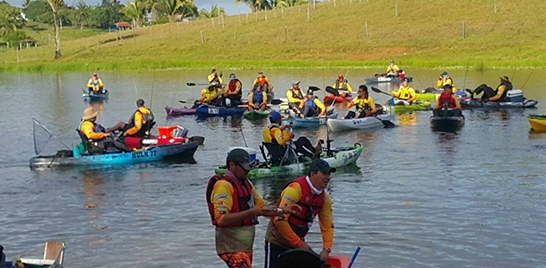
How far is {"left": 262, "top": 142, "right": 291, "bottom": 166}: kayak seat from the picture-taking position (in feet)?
63.6

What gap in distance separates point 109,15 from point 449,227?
13695 centimetres

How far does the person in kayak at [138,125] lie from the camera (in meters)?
22.9

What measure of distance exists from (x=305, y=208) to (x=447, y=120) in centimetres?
2073

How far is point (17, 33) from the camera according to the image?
116375mm

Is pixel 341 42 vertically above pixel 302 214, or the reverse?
pixel 341 42

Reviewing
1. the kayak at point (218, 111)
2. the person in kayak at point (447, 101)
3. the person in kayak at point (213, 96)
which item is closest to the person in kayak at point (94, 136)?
the person in kayak at point (447, 101)

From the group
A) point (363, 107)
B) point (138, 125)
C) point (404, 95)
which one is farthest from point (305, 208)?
point (404, 95)

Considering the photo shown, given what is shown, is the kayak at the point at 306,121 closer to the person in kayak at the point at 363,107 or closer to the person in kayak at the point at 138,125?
the person in kayak at the point at 363,107

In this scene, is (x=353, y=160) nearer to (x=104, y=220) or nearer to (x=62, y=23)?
(x=104, y=220)

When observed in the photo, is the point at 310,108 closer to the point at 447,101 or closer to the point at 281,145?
the point at 447,101

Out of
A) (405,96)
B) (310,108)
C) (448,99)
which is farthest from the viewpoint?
(405,96)

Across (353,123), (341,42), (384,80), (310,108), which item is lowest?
(353,123)

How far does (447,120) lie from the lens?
1139 inches

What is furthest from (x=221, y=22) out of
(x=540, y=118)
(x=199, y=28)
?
(x=540, y=118)
